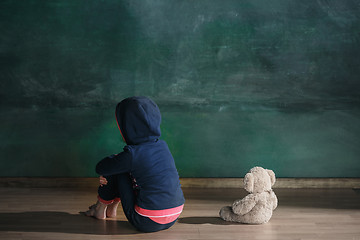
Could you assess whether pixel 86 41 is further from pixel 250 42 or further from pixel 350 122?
pixel 350 122

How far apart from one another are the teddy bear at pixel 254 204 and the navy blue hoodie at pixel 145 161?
35 centimetres

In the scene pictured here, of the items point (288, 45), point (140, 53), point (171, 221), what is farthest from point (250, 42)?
point (171, 221)

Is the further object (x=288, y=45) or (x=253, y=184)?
(x=288, y=45)

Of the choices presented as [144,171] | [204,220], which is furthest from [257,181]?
[144,171]

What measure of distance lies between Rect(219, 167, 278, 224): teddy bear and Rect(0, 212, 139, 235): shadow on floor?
559mm

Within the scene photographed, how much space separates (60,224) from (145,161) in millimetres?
614

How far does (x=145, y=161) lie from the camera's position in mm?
2182

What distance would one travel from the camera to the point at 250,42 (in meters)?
3.04

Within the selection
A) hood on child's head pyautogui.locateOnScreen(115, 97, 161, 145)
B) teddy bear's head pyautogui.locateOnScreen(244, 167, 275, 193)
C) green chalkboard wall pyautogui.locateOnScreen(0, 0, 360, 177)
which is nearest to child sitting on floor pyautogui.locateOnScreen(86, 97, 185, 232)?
hood on child's head pyautogui.locateOnScreen(115, 97, 161, 145)

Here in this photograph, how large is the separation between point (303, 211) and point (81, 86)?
1.70m

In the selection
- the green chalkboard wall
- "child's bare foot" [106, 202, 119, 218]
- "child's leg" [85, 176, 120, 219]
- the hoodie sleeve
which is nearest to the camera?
the hoodie sleeve

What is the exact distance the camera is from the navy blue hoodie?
7.13 ft

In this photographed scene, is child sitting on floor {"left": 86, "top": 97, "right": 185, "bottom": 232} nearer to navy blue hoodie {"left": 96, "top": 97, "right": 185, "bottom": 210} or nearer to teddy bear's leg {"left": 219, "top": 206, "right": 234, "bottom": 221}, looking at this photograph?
navy blue hoodie {"left": 96, "top": 97, "right": 185, "bottom": 210}

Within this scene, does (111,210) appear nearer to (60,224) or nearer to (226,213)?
(60,224)
